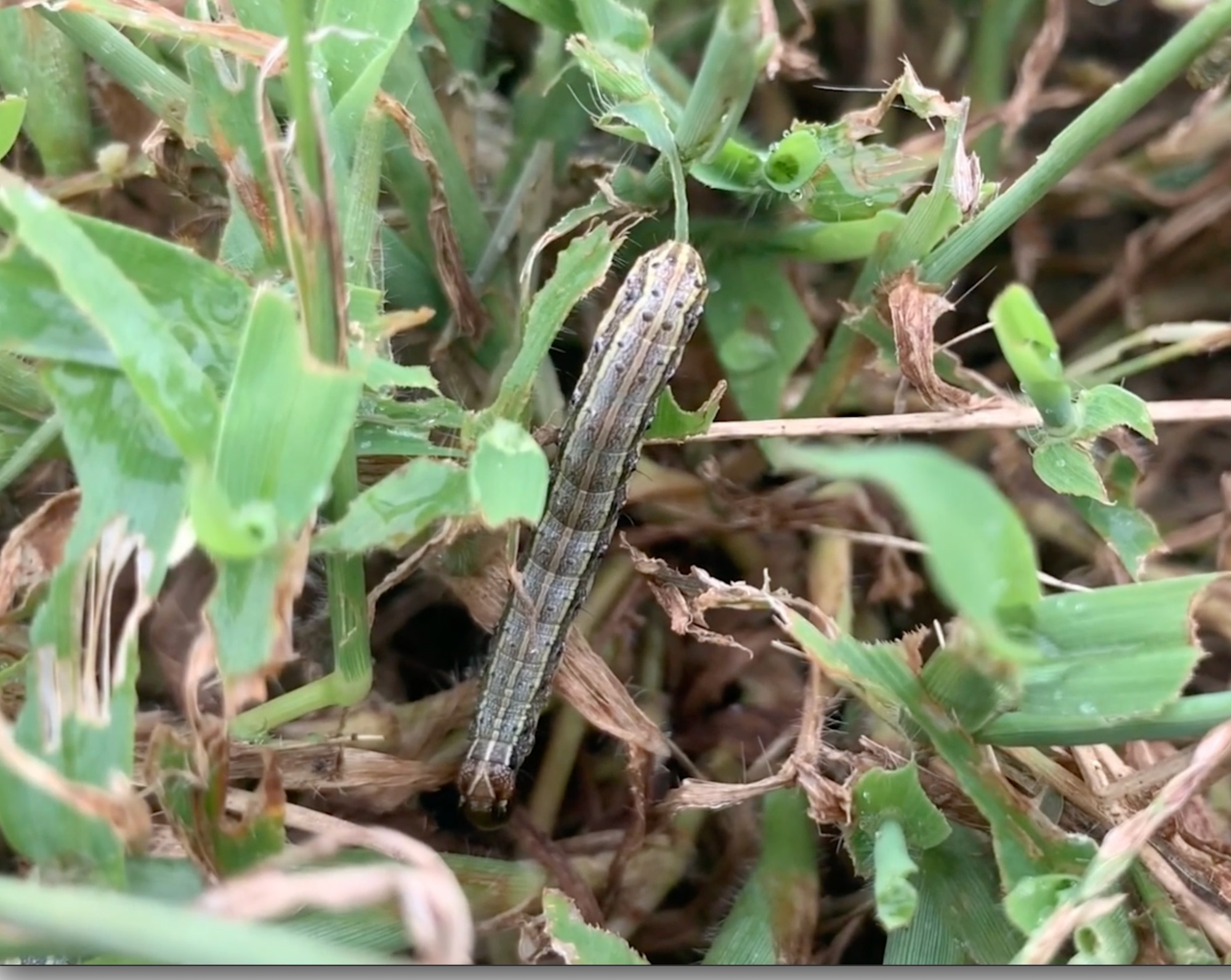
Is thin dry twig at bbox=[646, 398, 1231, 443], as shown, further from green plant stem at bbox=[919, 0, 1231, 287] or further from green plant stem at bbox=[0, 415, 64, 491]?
green plant stem at bbox=[0, 415, 64, 491]

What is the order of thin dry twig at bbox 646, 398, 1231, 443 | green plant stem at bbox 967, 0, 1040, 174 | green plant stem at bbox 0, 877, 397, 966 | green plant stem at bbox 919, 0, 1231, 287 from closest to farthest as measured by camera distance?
1. green plant stem at bbox 0, 877, 397, 966
2. green plant stem at bbox 919, 0, 1231, 287
3. thin dry twig at bbox 646, 398, 1231, 443
4. green plant stem at bbox 967, 0, 1040, 174

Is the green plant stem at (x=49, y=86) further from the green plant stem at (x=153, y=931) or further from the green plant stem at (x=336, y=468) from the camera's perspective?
the green plant stem at (x=153, y=931)

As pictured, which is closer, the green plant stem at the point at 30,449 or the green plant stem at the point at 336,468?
the green plant stem at the point at 336,468

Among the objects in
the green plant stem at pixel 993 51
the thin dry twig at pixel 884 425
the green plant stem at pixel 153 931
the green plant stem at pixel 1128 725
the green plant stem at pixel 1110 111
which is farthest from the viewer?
the green plant stem at pixel 993 51

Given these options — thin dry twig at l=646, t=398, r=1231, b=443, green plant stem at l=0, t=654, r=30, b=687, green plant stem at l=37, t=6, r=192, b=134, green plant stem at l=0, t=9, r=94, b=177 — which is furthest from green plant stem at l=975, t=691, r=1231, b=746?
green plant stem at l=0, t=9, r=94, b=177

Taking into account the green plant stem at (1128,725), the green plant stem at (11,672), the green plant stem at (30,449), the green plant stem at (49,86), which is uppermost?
the green plant stem at (49,86)

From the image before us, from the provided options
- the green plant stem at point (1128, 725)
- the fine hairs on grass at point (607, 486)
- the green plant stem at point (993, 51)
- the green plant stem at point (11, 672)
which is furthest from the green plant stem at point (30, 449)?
the green plant stem at point (993, 51)

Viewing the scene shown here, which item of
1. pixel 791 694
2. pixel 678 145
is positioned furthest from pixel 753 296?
pixel 791 694
